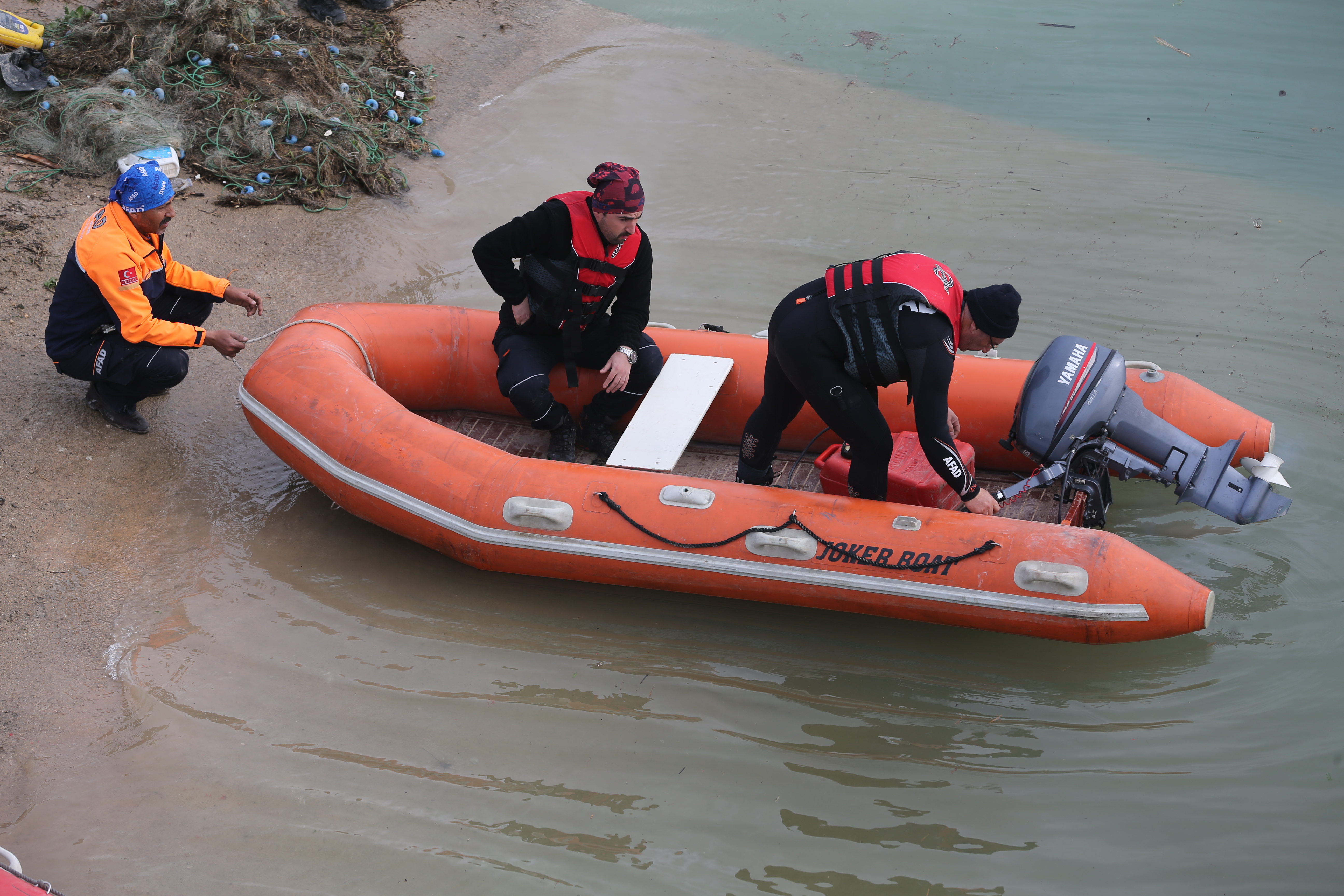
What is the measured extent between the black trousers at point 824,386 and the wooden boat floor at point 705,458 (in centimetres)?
29

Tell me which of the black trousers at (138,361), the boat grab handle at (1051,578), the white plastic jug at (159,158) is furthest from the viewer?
the white plastic jug at (159,158)

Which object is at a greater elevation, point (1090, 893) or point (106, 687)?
point (1090, 893)

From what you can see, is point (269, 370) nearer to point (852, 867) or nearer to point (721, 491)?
point (721, 491)

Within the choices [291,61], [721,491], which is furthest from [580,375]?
[291,61]

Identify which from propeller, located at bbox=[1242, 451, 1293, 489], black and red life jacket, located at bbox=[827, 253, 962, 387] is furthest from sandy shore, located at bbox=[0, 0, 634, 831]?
propeller, located at bbox=[1242, 451, 1293, 489]

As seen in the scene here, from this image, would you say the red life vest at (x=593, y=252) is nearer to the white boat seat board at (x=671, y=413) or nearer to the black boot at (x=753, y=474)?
the white boat seat board at (x=671, y=413)

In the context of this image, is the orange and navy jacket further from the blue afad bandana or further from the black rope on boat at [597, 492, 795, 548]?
the black rope on boat at [597, 492, 795, 548]

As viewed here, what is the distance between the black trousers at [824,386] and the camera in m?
2.62

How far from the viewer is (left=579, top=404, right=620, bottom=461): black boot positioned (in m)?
3.48

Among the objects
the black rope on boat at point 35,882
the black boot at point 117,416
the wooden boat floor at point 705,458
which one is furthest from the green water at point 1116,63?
the black rope on boat at point 35,882

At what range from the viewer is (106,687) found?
273 centimetres

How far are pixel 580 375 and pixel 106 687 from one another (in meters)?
1.74

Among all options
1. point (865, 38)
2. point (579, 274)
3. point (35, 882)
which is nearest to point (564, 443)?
A: point (579, 274)

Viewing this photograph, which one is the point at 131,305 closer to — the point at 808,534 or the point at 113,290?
the point at 113,290
